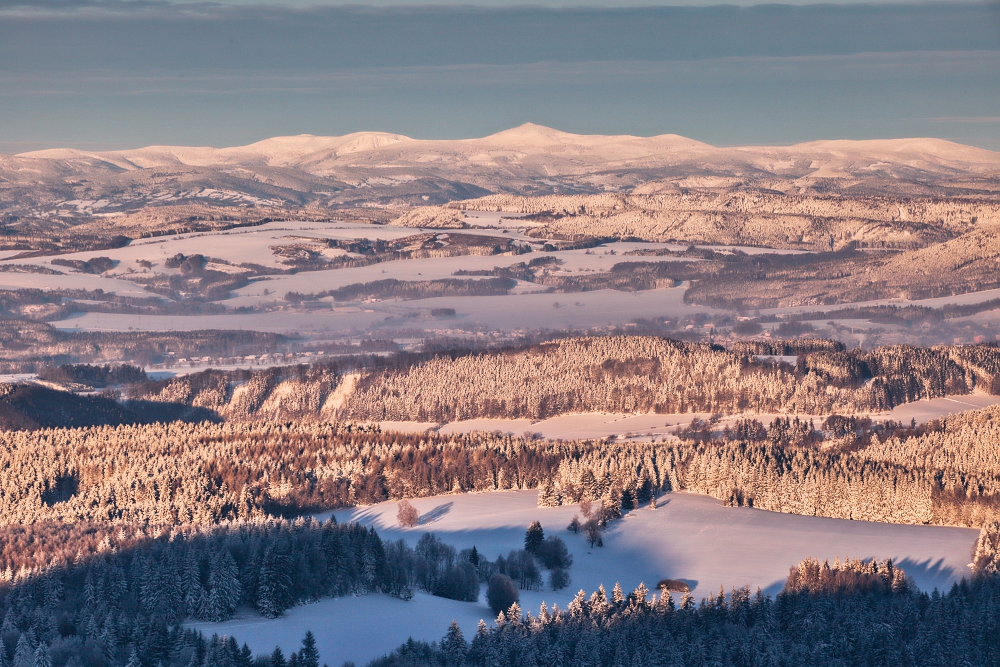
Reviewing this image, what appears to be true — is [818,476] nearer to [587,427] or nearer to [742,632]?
[742,632]

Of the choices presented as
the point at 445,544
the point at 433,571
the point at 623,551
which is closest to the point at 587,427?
the point at 623,551

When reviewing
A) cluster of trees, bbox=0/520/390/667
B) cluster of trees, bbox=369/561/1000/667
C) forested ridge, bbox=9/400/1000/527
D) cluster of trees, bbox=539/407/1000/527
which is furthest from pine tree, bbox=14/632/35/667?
cluster of trees, bbox=539/407/1000/527

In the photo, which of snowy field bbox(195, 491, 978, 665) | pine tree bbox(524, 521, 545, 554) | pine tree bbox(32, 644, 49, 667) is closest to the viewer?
pine tree bbox(32, 644, 49, 667)

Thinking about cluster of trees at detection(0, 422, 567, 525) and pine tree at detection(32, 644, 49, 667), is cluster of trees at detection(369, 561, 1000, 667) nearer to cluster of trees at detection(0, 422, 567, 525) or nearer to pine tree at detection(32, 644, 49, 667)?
pine tree at detection(32, 644, 49, 667)

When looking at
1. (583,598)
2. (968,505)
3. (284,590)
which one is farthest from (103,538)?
(968,505)

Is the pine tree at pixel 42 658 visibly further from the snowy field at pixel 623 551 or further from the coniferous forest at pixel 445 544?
the snowy field at pixel 623 551

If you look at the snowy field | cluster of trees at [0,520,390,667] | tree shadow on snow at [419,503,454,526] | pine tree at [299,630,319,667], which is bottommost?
tree shadow on snow at [419,503,454,526]

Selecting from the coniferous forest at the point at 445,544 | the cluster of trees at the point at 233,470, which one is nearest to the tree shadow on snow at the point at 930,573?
the coniferous forest at the point at 445,544
